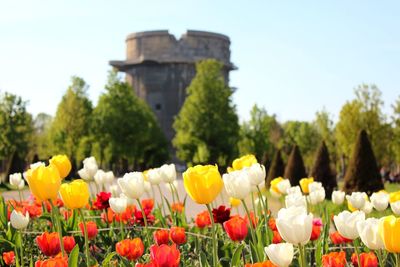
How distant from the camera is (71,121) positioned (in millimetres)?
40750

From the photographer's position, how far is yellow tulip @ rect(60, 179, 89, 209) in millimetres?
3277

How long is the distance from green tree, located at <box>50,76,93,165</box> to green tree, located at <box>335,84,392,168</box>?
59.0 ft

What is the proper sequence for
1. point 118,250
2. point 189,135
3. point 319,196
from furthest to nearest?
point 189,135 → point 319,196 → point 118,250

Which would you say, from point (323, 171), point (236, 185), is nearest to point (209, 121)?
point (323, 171)

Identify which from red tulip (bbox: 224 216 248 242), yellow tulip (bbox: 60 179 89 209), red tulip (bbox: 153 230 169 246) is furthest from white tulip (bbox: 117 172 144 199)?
red tulip (bbox: 224 216 248 242)

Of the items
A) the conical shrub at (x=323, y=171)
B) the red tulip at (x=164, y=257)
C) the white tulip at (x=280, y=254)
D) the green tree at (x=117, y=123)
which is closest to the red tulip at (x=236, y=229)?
the red tulip at (x=164, y=257)

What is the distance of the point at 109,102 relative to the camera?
140 ft

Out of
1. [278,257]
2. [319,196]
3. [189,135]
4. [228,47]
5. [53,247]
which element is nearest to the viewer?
[278,257]

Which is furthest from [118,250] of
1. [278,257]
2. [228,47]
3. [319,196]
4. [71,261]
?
[228,47]

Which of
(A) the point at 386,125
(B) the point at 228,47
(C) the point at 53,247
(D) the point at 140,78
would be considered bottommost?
(C) the point at 53,247

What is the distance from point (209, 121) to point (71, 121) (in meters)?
10.2

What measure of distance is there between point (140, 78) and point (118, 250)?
2379 inches

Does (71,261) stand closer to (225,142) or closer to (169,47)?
(225,142)

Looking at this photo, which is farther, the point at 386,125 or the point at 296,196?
the point at 386,125
